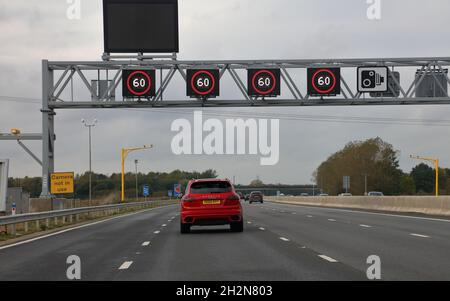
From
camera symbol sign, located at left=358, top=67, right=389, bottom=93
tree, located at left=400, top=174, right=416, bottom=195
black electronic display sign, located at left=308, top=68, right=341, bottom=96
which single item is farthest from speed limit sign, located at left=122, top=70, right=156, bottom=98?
tree, located at left=400, top=174, right=416, bottom=195

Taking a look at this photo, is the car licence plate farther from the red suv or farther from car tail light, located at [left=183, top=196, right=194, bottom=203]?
car tail light, located at [left=183, top=196, right=194, bottom=203]

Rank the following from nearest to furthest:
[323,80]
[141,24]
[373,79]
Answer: [141,24]
[323,80]
[373,79]

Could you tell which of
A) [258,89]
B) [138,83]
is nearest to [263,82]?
[258,89]

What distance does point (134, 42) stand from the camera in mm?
32281

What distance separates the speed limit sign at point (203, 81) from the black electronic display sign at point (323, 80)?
15.2 feet

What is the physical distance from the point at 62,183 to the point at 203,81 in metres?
9.44

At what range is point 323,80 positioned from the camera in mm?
36875

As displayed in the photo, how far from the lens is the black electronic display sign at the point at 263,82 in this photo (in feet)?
121

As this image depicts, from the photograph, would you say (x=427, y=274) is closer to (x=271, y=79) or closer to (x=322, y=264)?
(x=322, y=264)

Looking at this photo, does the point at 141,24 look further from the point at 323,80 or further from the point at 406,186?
the point at 406,186

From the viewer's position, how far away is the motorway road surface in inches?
499

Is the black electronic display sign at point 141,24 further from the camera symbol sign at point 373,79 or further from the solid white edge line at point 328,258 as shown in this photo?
the solid white edge line at point 328,258
